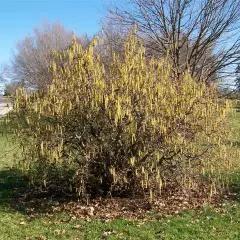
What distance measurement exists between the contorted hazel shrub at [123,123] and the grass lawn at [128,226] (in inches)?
26.7

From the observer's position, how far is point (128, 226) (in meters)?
5.91

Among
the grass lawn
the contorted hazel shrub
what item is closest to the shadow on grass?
the grass lawn

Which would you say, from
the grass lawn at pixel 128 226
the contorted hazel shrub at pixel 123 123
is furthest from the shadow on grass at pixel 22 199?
the contorted hazel shrub at pixel 123 123

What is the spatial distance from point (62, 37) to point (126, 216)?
30.8m

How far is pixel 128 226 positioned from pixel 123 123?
1698 mm

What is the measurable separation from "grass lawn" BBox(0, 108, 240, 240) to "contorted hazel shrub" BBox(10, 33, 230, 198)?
68cm

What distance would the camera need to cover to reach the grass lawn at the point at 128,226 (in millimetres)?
5555

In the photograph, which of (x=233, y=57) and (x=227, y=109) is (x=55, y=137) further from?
(x=233, y=57)

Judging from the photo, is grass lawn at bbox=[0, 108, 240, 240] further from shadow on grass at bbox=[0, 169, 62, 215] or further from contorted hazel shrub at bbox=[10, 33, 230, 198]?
contorted hazel shrub at bbox=[10, 33, 230, 198]

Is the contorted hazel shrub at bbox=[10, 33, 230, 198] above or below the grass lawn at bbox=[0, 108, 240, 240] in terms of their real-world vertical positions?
above

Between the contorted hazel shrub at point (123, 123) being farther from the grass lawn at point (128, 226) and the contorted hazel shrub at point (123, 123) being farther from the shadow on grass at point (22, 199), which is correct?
the grass lawn at point (128, 226)

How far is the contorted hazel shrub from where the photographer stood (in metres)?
6.49

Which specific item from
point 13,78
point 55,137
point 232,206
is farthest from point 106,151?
point 13,78

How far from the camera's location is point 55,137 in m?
6.64
